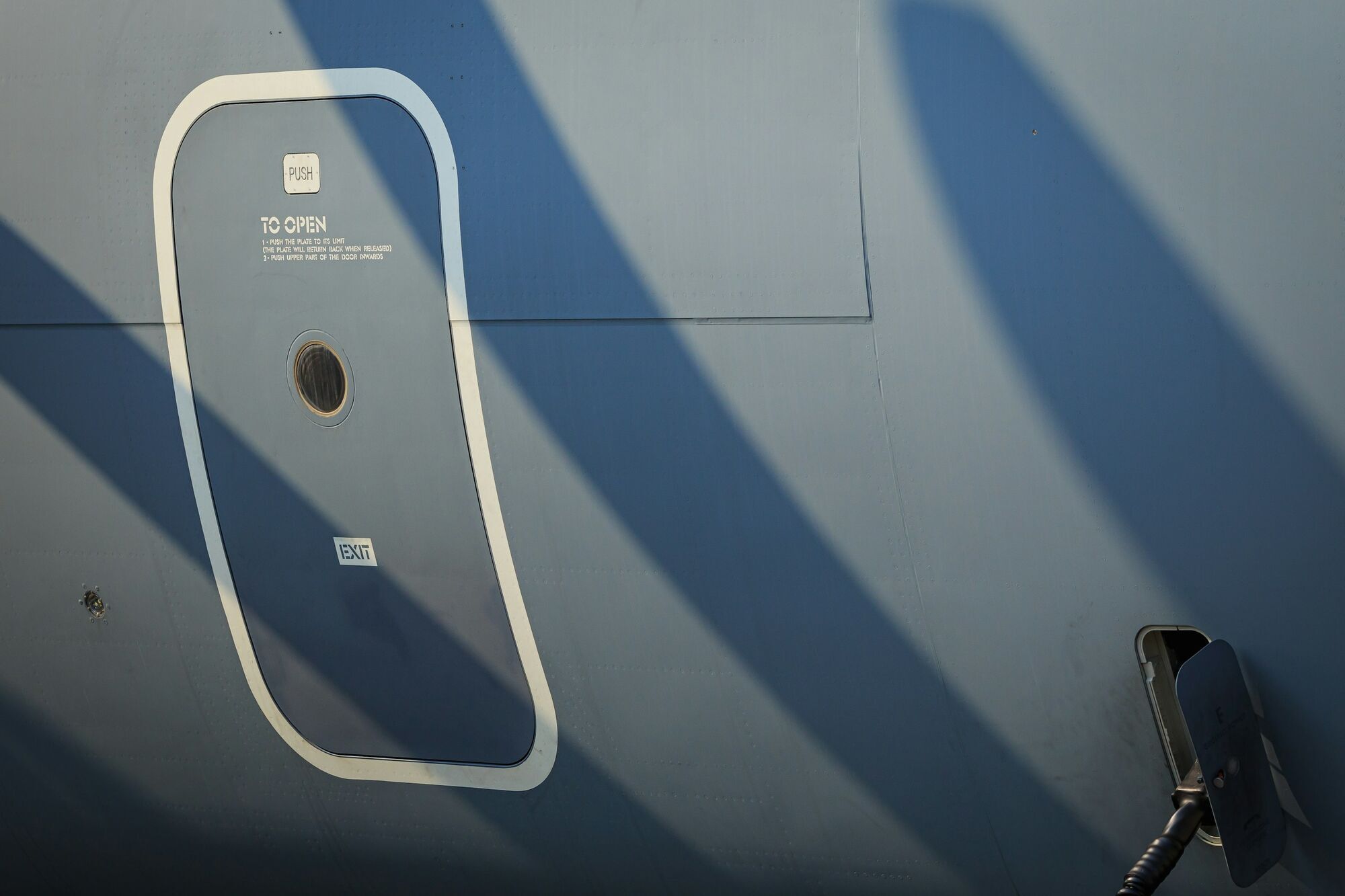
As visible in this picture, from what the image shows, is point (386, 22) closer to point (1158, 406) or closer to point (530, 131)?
point (530, 131)

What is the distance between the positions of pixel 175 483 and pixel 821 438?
6.53 feet

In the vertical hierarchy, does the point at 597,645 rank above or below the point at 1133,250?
below

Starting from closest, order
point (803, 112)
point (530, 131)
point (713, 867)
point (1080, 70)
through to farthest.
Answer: point (1080, 70) → point (803, 112) → point (530, 131) → point (713, 867)

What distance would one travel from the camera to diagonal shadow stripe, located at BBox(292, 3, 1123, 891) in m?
3.36

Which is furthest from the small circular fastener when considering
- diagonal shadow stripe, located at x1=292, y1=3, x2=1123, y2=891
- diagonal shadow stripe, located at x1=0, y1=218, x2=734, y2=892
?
diagonal shadow stripe, located at x1=292, y1=3, x2=1123, y2=891

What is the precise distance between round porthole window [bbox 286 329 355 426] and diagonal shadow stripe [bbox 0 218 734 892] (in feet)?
0.83

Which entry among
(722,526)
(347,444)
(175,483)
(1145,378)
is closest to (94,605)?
(175,483)

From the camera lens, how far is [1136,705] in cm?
321

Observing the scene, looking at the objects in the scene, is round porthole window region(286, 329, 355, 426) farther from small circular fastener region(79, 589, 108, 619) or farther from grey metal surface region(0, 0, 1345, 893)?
small circular fastener region(79, 589, 108, 619)

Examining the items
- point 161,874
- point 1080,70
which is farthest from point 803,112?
point 161,874

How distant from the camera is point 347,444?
3699 mm

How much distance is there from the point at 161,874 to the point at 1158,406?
3457 mm

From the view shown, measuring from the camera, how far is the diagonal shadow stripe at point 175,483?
3730 millimetres

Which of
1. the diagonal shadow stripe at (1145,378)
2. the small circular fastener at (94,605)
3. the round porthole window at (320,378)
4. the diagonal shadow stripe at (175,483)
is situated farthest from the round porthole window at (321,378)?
the diagonal shadow stripe at (1145,378)
